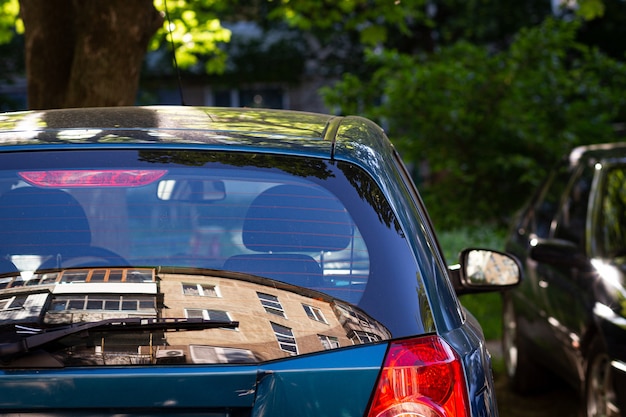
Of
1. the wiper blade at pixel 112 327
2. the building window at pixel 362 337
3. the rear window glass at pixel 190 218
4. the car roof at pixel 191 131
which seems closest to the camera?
the wiper blade at pixel 112 327

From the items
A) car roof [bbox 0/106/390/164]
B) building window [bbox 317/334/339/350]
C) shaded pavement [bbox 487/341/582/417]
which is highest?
car roof [bbox 0/106/390/164]

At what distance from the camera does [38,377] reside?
256 cm

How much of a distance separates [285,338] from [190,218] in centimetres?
45

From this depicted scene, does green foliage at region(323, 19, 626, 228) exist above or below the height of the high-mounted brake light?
below

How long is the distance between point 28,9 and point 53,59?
0.36 meters

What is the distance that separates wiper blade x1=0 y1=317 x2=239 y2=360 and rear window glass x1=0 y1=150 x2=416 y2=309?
0.18 meters

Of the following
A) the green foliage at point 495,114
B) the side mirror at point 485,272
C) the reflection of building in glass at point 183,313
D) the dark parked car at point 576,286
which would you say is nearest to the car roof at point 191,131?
the reflection of building in glass at point 183,313

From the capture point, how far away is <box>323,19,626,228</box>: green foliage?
42.0ft

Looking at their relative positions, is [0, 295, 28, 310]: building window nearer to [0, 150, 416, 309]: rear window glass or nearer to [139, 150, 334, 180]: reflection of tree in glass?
[0, 150, 416, 309]: rear window glass

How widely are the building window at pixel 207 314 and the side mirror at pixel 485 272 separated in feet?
5.11

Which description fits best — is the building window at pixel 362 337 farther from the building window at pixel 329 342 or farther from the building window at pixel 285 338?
the building window at pixel 285 338

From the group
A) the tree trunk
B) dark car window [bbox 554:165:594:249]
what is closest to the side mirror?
dark car window [bbox 554:165:594:249]

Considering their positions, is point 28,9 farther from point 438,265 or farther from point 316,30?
point 316,30

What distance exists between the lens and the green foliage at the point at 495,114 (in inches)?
504
